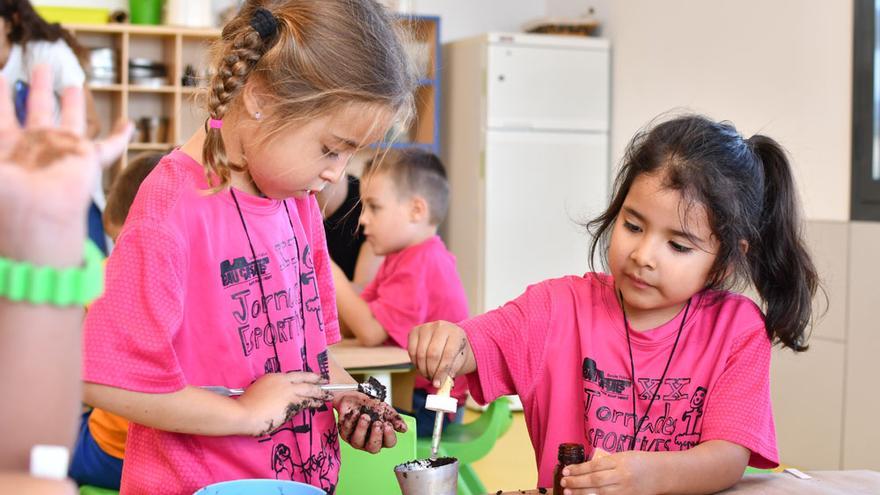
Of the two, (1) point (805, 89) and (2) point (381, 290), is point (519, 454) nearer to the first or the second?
(2) point (381, 290)

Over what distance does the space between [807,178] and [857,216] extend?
32 cm

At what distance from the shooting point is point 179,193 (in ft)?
3.91

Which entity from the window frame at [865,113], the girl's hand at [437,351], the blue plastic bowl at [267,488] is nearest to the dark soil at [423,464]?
the blue plastic bowl at [267,488]

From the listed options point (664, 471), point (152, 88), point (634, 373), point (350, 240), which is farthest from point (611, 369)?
point (152, 88)

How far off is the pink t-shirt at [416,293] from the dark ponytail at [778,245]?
131 cm

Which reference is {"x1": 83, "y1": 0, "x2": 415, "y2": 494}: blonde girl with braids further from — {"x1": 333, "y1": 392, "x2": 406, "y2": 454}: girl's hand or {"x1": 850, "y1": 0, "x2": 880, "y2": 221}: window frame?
{"x1": 850, "y1": 0, "x2": 880, "y2": 221}: window frame

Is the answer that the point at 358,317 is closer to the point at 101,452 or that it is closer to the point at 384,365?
the point at 384,365

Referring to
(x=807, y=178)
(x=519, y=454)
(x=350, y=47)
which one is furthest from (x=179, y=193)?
(x=807, y=178)

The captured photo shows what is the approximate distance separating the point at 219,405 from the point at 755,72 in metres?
4.02

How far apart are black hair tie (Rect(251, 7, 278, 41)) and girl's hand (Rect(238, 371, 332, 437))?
16.6 inches

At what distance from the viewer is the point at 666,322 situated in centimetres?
159

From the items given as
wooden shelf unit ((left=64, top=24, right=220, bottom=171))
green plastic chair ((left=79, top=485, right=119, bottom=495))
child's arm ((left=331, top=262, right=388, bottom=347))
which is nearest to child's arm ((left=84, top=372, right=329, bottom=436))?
green plastic chair ((left=79, top=485, right=119, bottom=495))

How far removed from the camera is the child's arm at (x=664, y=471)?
1.25 m

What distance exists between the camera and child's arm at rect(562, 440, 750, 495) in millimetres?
1250
